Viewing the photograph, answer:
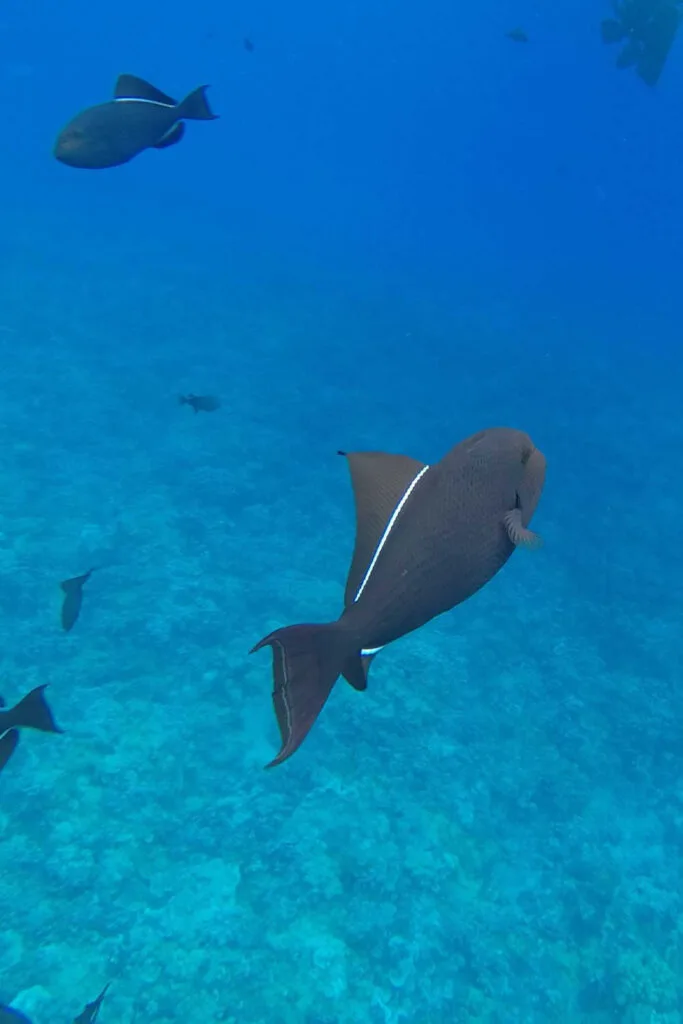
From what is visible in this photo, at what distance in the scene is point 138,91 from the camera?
348cm

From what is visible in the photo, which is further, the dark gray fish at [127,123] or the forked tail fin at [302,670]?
the dark gray fish at [127,123]

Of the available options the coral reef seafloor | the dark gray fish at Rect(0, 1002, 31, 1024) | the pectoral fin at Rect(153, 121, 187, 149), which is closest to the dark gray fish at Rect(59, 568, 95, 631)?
the coral reef seafloor

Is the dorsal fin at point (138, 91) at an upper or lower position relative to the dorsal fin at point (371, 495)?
upper

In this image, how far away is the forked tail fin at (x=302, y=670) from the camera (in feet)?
4.38

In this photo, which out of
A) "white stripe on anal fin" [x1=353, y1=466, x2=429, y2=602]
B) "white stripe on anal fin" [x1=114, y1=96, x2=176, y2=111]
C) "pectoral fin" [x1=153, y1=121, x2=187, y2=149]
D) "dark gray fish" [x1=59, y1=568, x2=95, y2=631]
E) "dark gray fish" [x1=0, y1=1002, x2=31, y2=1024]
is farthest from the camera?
"dark gray fish" [x1=59, y1=568, x2=95, y2=631]

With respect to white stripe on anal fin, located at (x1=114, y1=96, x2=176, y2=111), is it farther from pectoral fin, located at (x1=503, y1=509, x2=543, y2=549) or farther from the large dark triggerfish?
pectoral fin, located at (x1=503, y1=509, x2=543, y2=549)

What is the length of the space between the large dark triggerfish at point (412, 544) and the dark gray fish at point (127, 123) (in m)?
2.62

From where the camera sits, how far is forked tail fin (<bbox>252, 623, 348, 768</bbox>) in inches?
52.6

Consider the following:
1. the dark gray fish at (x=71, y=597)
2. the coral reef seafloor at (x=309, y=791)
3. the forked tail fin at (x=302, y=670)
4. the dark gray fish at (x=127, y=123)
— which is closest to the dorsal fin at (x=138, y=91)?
the dark gray fish at (x=127, y=123)

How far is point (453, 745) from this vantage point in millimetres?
6844

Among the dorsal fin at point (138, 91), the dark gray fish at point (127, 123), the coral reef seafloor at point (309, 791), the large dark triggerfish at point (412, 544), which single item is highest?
the dorsal fin at point (138, 91)

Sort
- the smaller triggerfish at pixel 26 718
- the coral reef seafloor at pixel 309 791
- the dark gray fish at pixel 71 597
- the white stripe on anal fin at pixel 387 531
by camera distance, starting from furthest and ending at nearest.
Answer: the dark gray fish at pixel 71 597 → the coral reef seafloor at pixel 309 791 → the smaller triggerfish at pixel 26 718 → the white stripe on anal fin at pixel 387 531

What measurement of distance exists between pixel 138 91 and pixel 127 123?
169mm

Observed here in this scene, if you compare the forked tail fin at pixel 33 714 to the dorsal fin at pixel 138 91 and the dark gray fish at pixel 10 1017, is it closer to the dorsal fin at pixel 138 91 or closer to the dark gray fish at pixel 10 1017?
the dark gray fish at pixel 10 1017
